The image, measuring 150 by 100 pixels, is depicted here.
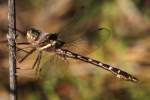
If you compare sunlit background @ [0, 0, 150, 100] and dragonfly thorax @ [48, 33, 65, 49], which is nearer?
dragonfly thorax @ [48, 33, 65, 49]

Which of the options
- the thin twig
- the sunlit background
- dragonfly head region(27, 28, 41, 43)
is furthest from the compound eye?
the sunlit background

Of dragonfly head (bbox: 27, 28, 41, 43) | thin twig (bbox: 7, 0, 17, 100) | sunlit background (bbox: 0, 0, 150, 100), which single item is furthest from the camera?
sunlit background (bbox: 0, 0, 150, 100)

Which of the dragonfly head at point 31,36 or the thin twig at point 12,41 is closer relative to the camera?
the thin twig at point 12,41

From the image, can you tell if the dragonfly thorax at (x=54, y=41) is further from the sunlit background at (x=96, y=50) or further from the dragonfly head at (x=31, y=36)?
the sunlit background at (x=96, y=50)

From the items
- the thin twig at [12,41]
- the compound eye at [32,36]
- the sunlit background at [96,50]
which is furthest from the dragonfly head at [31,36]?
the sunlit background at [96,50]

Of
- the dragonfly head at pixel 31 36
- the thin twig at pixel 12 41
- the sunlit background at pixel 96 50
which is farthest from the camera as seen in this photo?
the sunlit background at pixel 96 50

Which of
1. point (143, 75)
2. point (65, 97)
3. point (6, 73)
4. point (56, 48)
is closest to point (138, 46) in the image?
point (143, 75)

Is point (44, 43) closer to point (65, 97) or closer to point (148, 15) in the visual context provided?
point (65, 97)

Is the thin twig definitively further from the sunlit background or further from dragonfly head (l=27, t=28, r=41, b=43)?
the sunlit background
